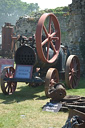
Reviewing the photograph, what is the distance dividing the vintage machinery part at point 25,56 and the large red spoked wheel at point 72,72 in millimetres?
1198

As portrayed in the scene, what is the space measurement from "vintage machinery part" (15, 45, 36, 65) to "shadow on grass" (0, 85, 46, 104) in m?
0.89

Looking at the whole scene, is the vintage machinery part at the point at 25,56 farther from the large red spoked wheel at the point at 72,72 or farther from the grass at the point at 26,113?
the large red spoked wheel at the point at 72,72

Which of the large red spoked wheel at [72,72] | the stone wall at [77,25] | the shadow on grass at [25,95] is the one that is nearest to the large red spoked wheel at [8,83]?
the shadow on grass at [25,95]

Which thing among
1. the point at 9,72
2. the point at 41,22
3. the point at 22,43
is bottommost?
the point at 9,72

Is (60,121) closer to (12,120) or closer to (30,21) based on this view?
A: (12,120)

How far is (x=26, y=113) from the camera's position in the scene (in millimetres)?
4621

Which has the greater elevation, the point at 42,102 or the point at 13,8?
the point at 13,8

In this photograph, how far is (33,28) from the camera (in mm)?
19719

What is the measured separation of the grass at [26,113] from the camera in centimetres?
396

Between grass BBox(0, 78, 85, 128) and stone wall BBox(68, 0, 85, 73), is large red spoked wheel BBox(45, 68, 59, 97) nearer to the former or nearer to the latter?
grass BBox(0, 78, 85, 128)

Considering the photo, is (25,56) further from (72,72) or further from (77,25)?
(77,25)

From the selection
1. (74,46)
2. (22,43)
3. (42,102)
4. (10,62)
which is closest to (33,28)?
(74,46)

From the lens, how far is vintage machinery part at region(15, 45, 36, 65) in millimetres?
6449

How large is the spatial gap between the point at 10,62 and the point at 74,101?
451cm
